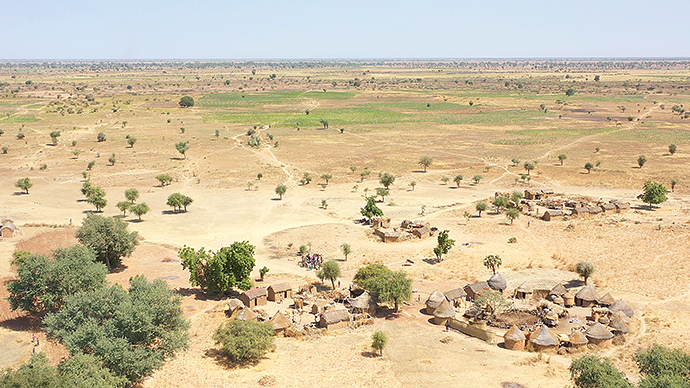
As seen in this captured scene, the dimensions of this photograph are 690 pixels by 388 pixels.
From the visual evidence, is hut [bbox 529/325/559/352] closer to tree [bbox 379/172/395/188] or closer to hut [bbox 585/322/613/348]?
hut [bbox 585/322/613/348]

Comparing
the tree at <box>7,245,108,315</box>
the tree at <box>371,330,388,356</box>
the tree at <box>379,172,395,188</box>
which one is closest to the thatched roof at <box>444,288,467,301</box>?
the tree at <box>371,330,388,356</box>

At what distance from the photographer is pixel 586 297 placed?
33.2 m

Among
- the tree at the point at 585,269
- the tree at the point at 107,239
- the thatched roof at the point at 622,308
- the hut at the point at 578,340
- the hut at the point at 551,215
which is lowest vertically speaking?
the hut at the point at 551,215

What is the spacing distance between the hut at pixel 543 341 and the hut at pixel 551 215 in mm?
26488

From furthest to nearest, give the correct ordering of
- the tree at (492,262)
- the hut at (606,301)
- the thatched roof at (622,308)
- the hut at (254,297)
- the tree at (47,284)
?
the tree at (492,262), the hut at (254,297), the hut at (606,301), the thatched roof at (622,308), the tree at (47,284)

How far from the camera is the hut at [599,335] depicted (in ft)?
91.9

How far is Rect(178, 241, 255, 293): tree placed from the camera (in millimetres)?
34750

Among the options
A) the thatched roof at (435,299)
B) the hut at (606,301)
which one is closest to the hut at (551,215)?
the hut at (606,301)

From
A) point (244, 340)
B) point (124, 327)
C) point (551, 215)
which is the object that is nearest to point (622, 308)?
point (244, 340)

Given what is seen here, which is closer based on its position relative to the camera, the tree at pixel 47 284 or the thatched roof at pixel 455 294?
the tree at pixel 47 284

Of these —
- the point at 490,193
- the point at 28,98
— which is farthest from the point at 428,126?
the point at 28,98

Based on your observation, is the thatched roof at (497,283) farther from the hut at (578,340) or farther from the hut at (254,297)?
the hut at (254,297)

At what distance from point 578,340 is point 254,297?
1833cm

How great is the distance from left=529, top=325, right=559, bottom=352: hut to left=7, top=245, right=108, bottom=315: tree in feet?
77.2
